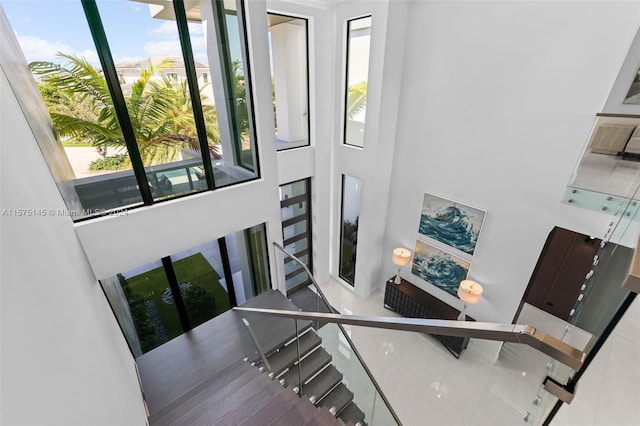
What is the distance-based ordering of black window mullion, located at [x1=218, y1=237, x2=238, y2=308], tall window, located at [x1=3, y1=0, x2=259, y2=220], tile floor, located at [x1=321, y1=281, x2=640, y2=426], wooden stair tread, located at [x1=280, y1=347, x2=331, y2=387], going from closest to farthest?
tall window, located at [x1=3, y1=0, x2=259, y2=220] → tile floor, located at [x1=321, y1=281, x2=640, y2=426] → wooden stair tread, located at [x1=280, y1=347, x2=331, y2=387] → black window mullion, located at [x1=218, y1=237, x2=238, y2=308]

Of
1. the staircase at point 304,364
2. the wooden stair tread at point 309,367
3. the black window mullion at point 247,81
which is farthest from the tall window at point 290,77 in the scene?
the wooden stair tread at point 309,367

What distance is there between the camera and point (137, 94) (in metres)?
2.96

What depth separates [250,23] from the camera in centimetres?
339

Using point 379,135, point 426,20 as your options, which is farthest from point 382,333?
point 426,20

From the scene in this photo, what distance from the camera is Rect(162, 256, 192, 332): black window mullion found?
11.9 ft

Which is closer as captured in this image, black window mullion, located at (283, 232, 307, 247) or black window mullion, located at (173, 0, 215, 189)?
black window mullion, located at (173, 0, 215, 189)

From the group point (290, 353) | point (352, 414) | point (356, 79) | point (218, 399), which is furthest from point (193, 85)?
point (352, 414)

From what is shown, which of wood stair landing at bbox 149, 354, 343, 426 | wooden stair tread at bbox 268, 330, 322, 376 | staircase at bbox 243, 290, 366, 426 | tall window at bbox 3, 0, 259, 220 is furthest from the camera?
wooden stair tread at bbox 268, 330, 322, 376

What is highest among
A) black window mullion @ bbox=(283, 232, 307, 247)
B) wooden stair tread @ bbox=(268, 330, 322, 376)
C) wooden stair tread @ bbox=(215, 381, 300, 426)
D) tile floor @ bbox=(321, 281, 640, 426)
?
wooden stair tread @ bbox=(215, 381, 300, 426)

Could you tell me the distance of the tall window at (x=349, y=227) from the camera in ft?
19.8

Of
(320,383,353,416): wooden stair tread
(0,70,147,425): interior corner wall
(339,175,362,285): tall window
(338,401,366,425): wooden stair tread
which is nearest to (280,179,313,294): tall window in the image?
(339,175,362,285): tall window

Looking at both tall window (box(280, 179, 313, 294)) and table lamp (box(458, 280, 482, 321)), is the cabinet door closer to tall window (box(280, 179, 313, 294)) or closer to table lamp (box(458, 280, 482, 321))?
table lamp (box(458, 280, 482, 321))

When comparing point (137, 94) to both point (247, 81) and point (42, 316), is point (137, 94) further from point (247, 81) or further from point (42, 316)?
point (42, 316)

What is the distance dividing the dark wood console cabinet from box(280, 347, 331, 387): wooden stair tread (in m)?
2.37
